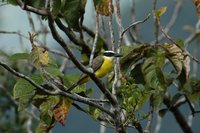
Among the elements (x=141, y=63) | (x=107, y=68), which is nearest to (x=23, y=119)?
(x=107, y=68)

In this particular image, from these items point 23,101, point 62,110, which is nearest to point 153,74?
point 62,110

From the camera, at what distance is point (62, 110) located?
2.31m

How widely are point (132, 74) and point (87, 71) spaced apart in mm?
758

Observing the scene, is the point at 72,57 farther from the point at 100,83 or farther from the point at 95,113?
the point at 95,113

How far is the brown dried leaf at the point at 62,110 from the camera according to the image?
2.30 m

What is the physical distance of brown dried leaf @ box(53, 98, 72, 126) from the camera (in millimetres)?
2305

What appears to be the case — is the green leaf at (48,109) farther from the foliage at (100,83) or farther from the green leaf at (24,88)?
the green leaf at (24,88)

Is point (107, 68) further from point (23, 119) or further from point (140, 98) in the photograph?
point (23, 119)

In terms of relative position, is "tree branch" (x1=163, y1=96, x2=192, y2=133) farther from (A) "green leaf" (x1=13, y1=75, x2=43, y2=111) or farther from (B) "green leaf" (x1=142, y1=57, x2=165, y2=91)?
(A) "green leaf" (x1=13, y1=75, x2=43, y2=111)

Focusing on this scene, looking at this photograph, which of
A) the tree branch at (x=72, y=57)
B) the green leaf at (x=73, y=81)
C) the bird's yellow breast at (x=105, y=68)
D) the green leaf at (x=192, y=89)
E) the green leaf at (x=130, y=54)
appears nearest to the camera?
the tree branch at (x=72, y=57)

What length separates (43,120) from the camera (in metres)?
2.46

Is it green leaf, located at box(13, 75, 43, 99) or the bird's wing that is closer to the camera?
green leaf, located at box(13, 75, 43, 99)

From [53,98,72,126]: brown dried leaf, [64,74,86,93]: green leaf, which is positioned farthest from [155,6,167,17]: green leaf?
[53,98,72,126]: brown dried leaf

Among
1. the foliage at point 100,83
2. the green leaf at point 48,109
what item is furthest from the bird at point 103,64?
the green leaf at point 48,109
